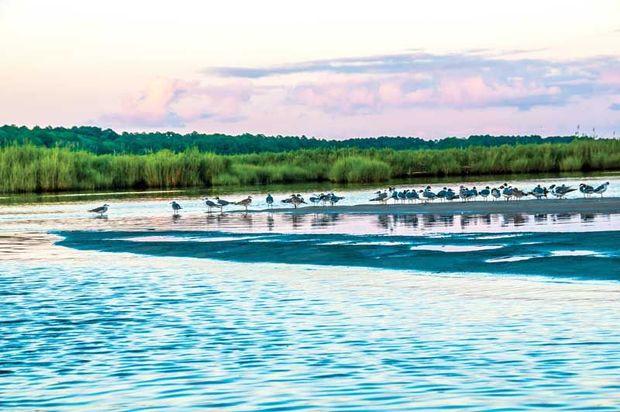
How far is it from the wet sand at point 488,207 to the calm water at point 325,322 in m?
4.75

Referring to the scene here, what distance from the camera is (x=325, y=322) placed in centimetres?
1293

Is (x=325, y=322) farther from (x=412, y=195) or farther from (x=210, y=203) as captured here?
(x=210, y=203)

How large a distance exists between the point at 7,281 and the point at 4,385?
909cm

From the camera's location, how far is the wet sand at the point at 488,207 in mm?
30469

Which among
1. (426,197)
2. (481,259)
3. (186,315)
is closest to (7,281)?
(186,315)

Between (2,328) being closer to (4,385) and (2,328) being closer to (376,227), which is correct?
(4,385)

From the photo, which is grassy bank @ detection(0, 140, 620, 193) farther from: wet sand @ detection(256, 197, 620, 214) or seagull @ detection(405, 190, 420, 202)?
wet sand @ detection(256, 197, 620, 214)

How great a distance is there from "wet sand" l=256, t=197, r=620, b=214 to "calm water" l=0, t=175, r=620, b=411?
4.75 m

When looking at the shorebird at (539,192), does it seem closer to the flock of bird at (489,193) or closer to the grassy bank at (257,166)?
the flock of bird at (489,193)

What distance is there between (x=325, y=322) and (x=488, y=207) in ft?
69.8

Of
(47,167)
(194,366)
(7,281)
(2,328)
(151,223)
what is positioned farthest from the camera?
(47,167)

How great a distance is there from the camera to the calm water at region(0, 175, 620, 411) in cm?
912

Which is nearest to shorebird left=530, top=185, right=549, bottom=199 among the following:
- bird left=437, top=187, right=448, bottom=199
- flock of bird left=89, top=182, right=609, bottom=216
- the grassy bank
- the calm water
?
flock of bird left=89, top=182, right=609, bottom=216

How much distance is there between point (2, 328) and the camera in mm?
13453
